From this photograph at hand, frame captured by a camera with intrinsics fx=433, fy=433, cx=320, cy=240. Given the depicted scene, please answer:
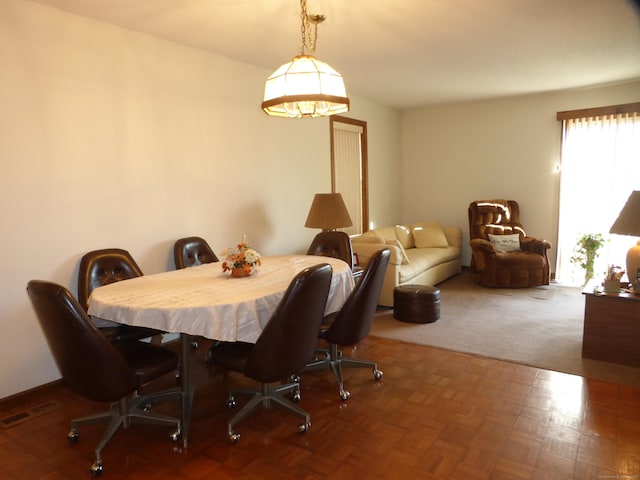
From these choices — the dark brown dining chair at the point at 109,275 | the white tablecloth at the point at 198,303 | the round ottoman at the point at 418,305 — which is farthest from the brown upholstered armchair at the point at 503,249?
the dark brown dining chair at the point at 109,275

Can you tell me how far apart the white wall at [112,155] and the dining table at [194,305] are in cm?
73

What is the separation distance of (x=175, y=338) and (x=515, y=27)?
387cm

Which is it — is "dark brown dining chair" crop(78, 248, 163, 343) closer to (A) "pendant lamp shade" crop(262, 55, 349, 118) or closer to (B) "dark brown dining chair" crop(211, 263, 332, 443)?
(B) "dark brown dining chair" crop(211, 263, 332, 443)

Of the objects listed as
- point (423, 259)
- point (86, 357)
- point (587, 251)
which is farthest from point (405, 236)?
point (86, 357)

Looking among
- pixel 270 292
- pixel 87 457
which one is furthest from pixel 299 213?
pixel 87 457

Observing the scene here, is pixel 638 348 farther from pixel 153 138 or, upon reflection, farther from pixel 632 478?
pixel 153 138

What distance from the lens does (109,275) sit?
10.3 ft

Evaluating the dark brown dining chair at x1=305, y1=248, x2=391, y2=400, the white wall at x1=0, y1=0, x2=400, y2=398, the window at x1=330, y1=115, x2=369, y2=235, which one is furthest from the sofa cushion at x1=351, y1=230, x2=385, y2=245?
the dark brown dining chair at x1=305, y1=248, x2=391, y2=400

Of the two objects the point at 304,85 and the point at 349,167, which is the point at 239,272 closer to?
the point at 304,85

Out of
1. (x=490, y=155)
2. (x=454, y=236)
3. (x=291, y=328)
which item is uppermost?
(x=490, y=155)

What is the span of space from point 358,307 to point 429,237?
3.97 m

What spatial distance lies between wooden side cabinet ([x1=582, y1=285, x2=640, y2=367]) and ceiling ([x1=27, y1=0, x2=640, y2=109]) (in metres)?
2.10

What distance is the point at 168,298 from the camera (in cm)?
232

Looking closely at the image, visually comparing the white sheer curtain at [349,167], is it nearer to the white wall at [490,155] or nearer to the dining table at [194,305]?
the white wall at [490,155]
